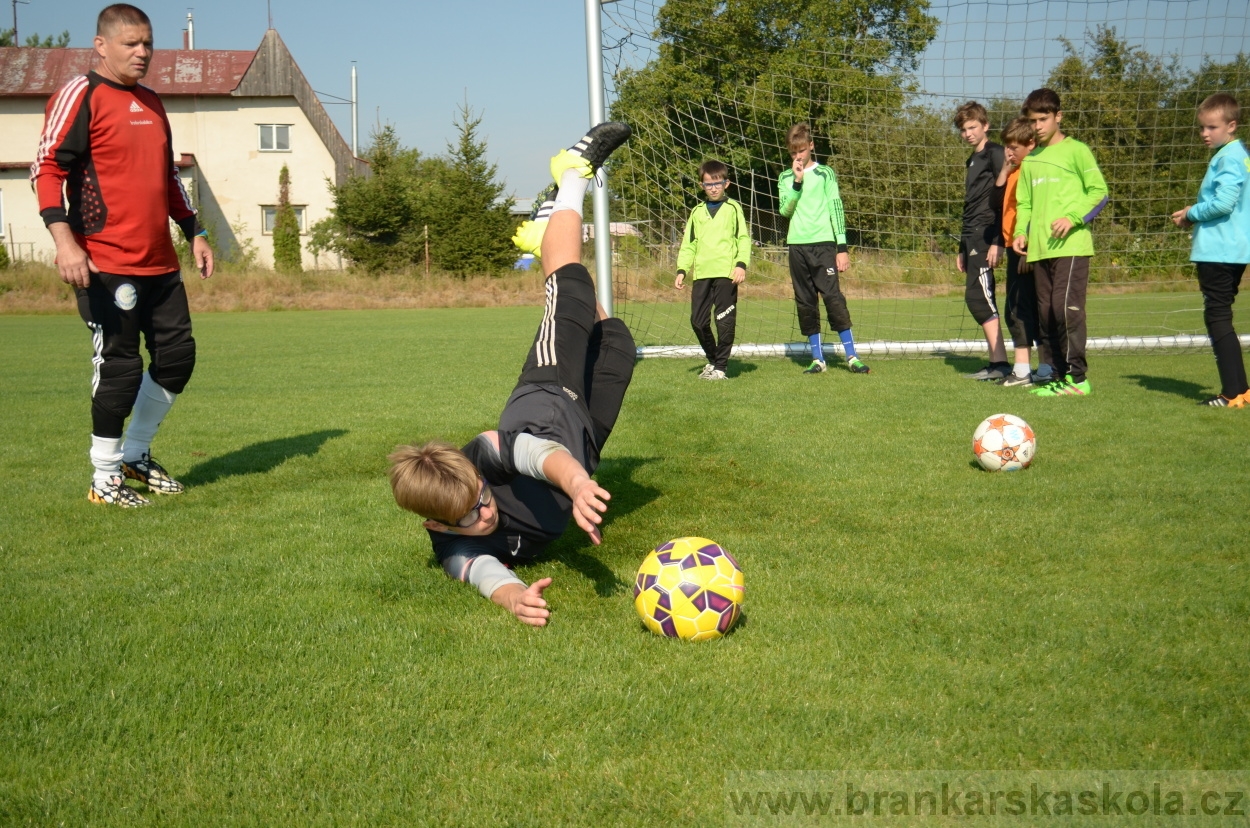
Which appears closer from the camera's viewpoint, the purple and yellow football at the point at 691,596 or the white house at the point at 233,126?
the purple and yellow football at the point at 691,596

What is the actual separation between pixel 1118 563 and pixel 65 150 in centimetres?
576

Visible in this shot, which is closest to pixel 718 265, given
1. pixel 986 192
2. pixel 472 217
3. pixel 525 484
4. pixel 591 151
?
pixel 986 192

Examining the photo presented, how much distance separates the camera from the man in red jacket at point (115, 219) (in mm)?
5176

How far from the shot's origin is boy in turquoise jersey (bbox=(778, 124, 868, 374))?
10.1m

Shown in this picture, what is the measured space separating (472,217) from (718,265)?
81.6ft

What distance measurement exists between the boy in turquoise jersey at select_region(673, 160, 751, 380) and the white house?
3518 cm

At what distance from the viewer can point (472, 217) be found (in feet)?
109

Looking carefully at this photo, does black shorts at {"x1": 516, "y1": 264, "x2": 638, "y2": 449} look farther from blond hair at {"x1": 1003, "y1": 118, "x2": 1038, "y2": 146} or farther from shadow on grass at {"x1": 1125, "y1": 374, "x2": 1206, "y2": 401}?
shadow on grass at {"x1": 1125, "y1": 374, "x2": 1206, "y2": 401}

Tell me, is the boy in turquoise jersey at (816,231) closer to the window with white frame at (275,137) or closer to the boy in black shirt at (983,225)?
the boy in black shirt at (983,225)

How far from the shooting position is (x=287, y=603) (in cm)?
382

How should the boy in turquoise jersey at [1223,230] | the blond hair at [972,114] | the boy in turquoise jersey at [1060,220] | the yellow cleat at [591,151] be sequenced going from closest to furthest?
the yellow cleat at [591,151], the boy in turquoise jersey at [1223,230], the boy in turquoise jersey at [1060,220], the blond hair at [972,114]

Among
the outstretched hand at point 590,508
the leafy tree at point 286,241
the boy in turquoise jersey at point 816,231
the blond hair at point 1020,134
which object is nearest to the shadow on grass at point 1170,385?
the blond hair at point 1020,134

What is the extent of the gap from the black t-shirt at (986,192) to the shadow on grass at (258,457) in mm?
6759

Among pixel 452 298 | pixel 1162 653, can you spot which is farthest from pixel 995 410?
pixel 452 298
